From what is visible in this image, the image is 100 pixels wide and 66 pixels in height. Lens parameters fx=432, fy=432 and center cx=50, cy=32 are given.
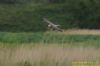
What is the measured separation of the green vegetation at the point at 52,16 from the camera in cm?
4034

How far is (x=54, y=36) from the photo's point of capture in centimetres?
2442

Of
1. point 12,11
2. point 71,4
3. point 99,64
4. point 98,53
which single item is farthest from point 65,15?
point 99,64

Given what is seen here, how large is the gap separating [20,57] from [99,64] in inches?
104

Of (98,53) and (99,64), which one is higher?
(99,64)

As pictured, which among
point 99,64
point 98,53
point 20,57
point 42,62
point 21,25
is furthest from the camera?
point 21,25

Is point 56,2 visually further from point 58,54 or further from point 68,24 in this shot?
point 58,54

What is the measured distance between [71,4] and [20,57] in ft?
108

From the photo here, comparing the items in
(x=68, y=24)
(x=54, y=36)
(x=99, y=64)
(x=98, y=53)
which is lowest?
(x=68, y=24)

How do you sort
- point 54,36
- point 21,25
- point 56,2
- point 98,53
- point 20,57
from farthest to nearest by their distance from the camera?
1. point 56,2
2. point 21,25
3. point 54,36
4. point 98,53
5. point 20,57

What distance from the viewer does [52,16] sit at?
4400cm

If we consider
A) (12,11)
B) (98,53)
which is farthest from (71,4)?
(98,53)

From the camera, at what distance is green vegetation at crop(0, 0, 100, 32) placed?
40.3 metres

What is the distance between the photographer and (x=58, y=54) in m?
11.8

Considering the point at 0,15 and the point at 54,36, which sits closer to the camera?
the point at 54,36
